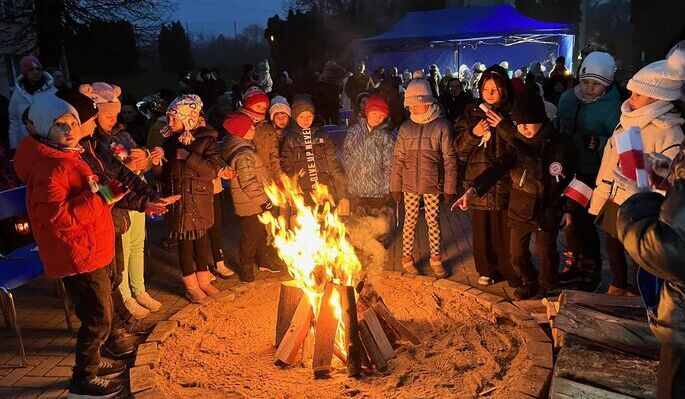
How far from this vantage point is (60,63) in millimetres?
16656

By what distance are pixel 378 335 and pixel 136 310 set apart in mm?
2543

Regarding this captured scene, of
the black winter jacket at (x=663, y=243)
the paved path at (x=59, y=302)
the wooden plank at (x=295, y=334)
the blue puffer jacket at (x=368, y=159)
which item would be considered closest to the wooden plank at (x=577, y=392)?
the black winter jacket at (x=663, y=243)

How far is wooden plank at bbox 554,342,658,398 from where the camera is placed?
3215mm

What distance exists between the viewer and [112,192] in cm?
399

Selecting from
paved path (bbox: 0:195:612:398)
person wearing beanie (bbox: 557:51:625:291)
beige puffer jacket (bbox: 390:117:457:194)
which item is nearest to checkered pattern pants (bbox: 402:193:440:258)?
beige puffer jacket (bbox: 390:117:457:194)

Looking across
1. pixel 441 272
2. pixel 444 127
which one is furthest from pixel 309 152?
pixel 441 272

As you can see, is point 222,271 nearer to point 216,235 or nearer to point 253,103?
point 216,235

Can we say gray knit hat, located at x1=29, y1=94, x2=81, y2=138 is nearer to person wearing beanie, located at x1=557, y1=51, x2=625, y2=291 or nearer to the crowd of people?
the crowd of people

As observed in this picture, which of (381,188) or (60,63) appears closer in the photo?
(381,188)

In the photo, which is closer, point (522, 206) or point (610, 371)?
point (610, 371)

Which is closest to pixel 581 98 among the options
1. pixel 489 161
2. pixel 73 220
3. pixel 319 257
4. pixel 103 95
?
pixel 489 161

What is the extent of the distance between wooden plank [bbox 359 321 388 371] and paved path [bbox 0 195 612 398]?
1.93 metres

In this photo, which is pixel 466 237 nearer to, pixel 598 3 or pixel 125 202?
pixel 125 202

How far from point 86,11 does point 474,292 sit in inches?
634
